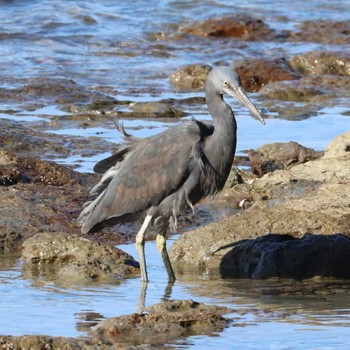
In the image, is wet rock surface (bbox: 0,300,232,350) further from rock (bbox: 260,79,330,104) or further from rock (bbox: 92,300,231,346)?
rock (bbox: 260,79,330,104)

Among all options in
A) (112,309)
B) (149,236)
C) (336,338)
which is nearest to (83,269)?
(112,309)

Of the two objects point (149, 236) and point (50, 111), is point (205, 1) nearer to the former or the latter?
point (50, 111)

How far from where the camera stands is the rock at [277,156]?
10.4 metres

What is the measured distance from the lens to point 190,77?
1634 centimetres

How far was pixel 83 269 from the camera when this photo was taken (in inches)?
293

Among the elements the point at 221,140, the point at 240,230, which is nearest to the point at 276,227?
the point at 240,230

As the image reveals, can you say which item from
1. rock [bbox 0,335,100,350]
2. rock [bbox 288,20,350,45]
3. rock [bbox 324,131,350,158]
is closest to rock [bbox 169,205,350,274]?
rock [bbox 324,131,350,158]

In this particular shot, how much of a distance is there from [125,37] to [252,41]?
2397 millimetres

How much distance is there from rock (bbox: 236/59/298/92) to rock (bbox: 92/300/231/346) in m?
10.3

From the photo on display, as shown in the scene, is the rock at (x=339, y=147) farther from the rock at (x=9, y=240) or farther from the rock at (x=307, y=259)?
the rock at (x=9, y=240)

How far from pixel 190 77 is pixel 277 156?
5979 millimetres

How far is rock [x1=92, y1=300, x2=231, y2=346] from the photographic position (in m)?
5.65

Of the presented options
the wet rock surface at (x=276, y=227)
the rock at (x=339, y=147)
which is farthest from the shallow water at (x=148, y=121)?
the rock at (x=339, y=147)

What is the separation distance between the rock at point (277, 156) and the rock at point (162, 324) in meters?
4.38
